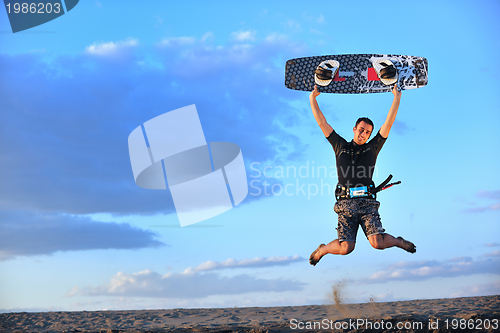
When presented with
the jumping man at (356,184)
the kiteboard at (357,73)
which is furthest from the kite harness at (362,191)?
the kiteboard at (357,73)

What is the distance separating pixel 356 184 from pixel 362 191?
6.5 inches

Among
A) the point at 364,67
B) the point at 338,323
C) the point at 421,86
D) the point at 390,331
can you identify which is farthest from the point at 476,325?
the point at 364,67

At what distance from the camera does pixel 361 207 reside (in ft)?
24.3

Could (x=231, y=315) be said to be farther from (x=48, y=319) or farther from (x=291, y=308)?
(x=48, y=319)

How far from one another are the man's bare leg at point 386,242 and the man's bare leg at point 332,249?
35 centimetres

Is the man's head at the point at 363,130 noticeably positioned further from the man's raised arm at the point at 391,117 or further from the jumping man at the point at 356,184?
the man's raised arm at the point at 391,117

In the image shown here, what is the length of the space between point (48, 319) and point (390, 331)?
10.1m

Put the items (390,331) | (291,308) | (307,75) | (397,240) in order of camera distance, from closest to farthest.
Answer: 1. (397,240)
2. (390,331)
3. (307,75)
4. (291,308)

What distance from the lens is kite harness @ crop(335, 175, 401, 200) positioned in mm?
7480

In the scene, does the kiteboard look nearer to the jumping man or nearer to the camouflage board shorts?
the jumping man

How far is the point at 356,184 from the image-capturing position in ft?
24.6

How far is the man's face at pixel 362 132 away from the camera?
7656mm

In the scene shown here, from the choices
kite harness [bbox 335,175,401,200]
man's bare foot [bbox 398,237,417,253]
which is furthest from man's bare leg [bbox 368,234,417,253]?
kite harness [bbox 335,175,401,200]

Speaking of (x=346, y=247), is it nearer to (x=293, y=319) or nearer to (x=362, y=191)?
(x=362, y=191)
